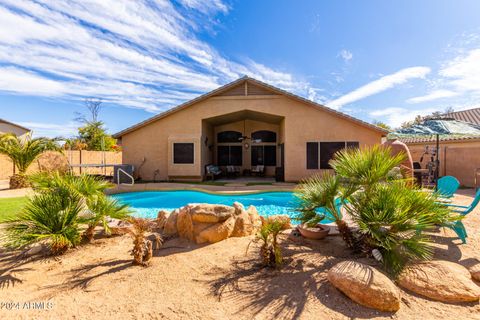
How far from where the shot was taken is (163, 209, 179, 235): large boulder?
5074 millimetres

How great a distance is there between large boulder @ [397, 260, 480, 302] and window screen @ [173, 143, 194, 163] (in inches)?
A: 499

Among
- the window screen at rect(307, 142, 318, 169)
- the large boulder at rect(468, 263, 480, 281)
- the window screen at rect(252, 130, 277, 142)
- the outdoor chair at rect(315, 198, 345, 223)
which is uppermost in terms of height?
the window screen at rect(252, 130, 277, 142)

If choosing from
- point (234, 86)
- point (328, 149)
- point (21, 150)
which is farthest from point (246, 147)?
point (21, 150)

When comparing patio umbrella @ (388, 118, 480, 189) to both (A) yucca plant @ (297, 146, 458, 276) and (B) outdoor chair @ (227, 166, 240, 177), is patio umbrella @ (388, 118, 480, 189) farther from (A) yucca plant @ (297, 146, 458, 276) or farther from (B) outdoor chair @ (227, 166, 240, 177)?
(B) outdoor chair @ (227, 166, 240, 177)

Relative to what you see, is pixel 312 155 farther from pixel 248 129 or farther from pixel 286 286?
pixel 286 286

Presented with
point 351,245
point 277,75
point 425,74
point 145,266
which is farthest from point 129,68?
point 425,74

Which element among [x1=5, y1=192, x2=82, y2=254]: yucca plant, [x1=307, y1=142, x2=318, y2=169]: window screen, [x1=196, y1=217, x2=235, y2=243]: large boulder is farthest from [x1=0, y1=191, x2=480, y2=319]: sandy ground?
[x1=307, y1=142, x2=318, y2=169]: window screen

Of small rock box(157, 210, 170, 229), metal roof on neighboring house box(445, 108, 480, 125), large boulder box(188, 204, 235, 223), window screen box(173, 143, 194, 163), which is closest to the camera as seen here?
large boulder box(188, 204, 235, 223)

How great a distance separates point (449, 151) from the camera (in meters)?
13.2

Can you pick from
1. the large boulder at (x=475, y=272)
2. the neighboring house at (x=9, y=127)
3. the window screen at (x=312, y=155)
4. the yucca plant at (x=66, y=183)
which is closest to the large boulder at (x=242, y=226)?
the yucca plant at (x=66, y=183)

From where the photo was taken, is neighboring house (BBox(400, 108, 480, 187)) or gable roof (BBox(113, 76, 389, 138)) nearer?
neighboring house (BBox(400, 108, 480, 187))

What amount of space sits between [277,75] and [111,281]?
1912cm

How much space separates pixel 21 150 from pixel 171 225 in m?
13.4

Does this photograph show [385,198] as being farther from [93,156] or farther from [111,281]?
[93,156]
